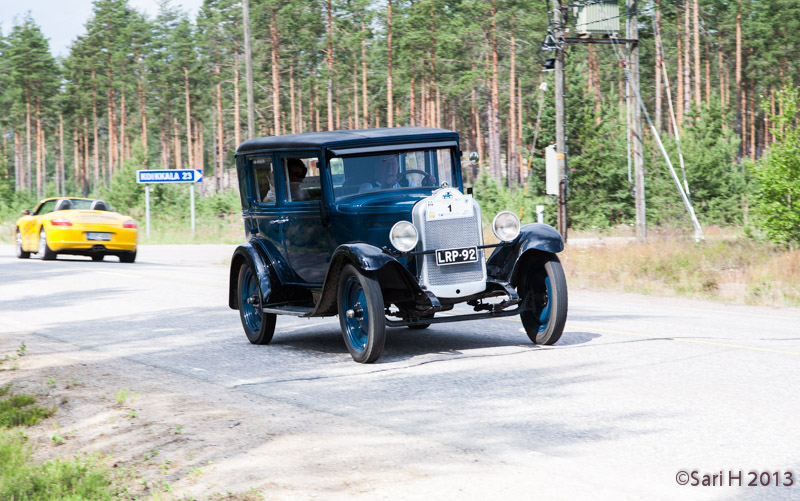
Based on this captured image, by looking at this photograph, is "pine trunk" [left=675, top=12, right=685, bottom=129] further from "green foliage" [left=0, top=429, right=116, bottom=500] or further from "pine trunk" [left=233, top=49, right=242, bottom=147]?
"green foliage" [left=0, top=429, right=116, bottom=500]

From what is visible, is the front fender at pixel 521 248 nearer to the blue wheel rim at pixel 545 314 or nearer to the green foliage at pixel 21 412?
the blue wheel rim at pixel 545 314

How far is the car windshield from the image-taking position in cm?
909

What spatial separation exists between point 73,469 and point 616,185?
31324mm

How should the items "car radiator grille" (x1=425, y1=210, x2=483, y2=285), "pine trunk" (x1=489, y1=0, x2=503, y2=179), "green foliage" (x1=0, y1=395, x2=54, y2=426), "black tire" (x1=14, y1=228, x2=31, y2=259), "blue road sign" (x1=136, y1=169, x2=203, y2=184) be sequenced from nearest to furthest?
"green foliage" (x1=0, y1=395, x2=54, y2=426)
"car radiator grille" (x1=425, y1=210, x2=483, y2=285)
"black tire" (x1=14, y1=228, x2=31, y2=259)
"blue road sign" (x1=136, y1=169, x2=203, y2=184)
"pine trunk" (x1=489, y1=0, x2=503, y2=179)

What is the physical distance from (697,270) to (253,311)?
33.9ft

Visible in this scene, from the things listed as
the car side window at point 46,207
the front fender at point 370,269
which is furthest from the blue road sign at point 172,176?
the front fender at point 370,269

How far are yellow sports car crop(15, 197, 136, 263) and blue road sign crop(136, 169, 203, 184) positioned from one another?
9.49 meters

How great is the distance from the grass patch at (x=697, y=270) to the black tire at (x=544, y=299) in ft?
22.0

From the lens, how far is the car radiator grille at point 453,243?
8.48 metres

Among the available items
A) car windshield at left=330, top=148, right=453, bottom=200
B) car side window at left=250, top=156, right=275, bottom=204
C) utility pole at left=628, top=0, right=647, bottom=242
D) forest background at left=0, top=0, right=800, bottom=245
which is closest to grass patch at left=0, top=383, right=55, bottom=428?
car windshield at left=330, top=148, right=453, bottom=200

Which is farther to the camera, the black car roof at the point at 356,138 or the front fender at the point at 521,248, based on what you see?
the black car roof at the point at 356,138

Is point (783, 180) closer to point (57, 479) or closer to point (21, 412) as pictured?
point (21, 412)

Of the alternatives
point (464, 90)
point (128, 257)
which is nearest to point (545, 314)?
point (128, 257)

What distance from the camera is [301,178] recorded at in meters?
9.46
